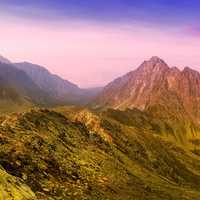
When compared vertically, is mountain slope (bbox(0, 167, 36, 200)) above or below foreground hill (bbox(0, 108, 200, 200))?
above

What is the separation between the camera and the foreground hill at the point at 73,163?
99.8m

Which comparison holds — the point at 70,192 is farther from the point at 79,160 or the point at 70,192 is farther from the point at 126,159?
the point at 126,159

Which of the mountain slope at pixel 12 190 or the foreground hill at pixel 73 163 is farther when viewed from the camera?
the foreground hill at pixel 73 163

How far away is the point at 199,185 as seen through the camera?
196500 mm

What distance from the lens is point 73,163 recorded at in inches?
4948

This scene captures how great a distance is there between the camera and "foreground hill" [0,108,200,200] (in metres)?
99.8

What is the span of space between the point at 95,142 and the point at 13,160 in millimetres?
69053

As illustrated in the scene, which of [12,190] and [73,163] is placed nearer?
[12,190]

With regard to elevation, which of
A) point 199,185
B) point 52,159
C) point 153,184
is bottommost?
point 199,185

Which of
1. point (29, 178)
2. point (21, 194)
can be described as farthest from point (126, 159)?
point (21, 194)

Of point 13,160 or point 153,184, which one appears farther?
point 153,184

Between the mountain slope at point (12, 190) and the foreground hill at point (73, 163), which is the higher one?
the mountain slope at point (12, 190)

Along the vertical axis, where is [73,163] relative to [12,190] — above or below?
below

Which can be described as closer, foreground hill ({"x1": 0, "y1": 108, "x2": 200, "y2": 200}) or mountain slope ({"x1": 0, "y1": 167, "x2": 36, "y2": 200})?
mountain slope ({"x1": 0, "y1": 167, "x2": 36, "y2": 200})
